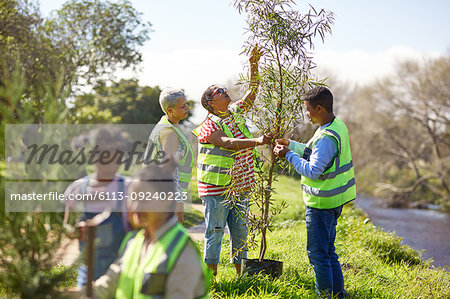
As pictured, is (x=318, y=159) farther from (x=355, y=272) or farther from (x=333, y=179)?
(x=355, y=272)

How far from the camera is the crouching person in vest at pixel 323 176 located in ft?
13.0

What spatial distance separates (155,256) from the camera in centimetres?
235

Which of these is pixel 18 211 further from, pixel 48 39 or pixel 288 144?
pixel 48 39

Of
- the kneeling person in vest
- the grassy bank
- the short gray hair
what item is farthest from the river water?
the kneeling person in vest

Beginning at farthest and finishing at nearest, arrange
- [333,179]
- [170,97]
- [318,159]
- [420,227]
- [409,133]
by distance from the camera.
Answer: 1. [409,133]
2. [420,227]
3. [170,97]
4. [333,179]
5. [318,159]

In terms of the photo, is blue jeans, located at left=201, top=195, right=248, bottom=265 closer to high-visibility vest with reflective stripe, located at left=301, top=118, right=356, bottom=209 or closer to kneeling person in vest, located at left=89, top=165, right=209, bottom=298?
high-visibility vest with reflective stripe, located at left=301, top=118, right=356, bottom=209

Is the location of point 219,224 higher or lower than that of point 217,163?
lower

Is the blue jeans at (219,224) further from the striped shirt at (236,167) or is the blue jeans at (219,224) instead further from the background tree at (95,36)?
the background tree at (95,36)

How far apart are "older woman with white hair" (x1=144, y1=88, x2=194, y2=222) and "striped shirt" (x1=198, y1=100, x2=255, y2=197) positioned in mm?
237

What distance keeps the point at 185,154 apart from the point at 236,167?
1.78 ft

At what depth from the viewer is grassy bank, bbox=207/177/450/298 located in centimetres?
432

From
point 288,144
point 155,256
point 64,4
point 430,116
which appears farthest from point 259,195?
point 430,116

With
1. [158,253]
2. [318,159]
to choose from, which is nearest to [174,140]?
[318,159]

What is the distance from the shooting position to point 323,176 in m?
4.07
